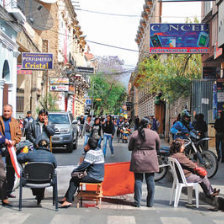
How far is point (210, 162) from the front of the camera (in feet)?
34.2

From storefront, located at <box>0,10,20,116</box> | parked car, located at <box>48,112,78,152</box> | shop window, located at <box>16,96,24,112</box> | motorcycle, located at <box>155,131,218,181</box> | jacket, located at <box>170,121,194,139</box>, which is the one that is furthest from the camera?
shop window, located at <box>16,96,24,112</box>

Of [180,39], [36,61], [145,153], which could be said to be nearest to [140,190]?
[145,153]

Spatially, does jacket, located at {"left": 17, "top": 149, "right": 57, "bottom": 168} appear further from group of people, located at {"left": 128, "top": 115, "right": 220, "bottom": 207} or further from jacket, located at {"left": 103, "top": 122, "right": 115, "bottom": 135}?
jacket, located at {"left": 103, "top": 122, "right": 115, "bottom": 135}

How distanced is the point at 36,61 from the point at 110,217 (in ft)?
61.1

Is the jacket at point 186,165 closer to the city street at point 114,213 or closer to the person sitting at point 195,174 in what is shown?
the person sitting at point 195,174

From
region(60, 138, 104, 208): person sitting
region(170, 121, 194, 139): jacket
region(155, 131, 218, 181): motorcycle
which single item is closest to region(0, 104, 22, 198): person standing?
region(60, 138, 104, 208): person sitting

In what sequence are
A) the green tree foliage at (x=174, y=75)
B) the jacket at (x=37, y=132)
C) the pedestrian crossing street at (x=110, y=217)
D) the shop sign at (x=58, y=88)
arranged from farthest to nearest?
the shop sign at (x=58, y=88), the green tree foliage at (x=174, y=75), the jacket at (x=37, y=132), the pedestrian crossing street at (x=110, y=217)

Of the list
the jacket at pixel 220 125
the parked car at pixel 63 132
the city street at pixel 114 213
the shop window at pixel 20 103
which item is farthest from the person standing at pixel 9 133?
the shop window at pixel 20 103

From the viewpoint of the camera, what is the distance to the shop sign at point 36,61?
2378 centimetres

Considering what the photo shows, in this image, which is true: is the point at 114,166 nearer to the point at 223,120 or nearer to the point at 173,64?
the point at 223,120

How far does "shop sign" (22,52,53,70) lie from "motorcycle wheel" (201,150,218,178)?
15127 millimetres

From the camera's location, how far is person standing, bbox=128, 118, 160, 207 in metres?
7.39

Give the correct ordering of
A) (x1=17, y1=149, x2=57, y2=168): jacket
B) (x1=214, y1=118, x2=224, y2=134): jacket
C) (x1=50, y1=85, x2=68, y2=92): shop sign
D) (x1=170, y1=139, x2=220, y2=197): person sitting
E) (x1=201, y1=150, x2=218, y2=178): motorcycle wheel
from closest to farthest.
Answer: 1. (x1=17, y1=149, x2=57, y2=168): jacket
2. (x1=170, y1=139, x2=220, y2=197): person sitting
3. (x1=201, y1=150, x2=218, y2=178): motorcycle wheel
4. (x1=214, y1=118, x2=224, y2=134): jacket
5. (x1=50, y1=85, x2=68, y2=92): shop sign

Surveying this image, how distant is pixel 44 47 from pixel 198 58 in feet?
56.9
